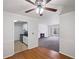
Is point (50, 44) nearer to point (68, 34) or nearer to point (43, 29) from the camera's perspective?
point (68, 34)

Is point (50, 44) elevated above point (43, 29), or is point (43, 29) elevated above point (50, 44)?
point (43, 29)

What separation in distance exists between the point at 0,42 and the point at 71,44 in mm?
3465

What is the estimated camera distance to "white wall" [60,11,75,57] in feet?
10.8

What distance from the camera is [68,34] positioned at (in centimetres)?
350

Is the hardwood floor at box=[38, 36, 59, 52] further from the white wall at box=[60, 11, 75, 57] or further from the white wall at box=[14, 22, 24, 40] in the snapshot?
the white wall at box=[14, 22, 24, 40]

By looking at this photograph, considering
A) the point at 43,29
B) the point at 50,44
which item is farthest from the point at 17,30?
the point at 50,44

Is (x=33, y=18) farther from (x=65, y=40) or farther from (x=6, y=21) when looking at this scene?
(x=65, y=40)

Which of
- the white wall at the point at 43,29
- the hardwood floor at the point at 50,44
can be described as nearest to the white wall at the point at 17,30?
the white wall at the point at 43,29

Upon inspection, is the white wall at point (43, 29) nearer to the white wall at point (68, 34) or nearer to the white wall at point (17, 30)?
the white wall at point (17, 30)

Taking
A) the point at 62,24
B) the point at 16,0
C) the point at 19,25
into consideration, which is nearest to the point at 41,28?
the point at 19,25

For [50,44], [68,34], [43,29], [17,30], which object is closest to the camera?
[68,34]

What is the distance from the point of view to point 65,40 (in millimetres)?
3682

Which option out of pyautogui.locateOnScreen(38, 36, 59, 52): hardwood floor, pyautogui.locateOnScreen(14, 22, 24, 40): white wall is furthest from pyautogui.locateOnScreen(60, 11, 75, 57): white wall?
pyautogui.locateOnScreen(14, 22, 24, 40): white wall

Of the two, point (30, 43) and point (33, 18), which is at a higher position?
point (33, 18)
